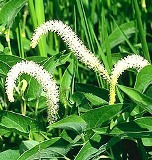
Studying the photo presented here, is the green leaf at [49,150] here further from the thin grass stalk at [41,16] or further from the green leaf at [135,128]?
the thin grass stalk at [41,16]

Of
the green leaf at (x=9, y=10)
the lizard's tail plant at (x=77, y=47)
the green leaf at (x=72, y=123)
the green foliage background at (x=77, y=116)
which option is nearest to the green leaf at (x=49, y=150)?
the green foliage background at (x=77, y=116)

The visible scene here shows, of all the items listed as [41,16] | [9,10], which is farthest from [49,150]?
[41,16]

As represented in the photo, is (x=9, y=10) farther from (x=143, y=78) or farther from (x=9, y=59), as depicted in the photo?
(x=143, y=78)

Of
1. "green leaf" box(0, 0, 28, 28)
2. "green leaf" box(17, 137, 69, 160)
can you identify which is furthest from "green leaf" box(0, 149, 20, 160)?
"green leaf" box(0, 0, 28, 28)

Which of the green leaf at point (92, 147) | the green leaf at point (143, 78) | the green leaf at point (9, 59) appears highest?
the green leaf at point (9, 59)

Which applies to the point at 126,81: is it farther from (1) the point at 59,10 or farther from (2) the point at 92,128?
(2) the point at 92,128

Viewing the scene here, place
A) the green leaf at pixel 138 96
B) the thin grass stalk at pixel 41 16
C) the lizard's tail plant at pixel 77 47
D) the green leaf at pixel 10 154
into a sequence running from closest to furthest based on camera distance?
1. the green leaf at pixel 138 96
2. the lizard's tail plant at pixel 77 47
3. the green leaf at pixel 10 154
4. the thin grass stalk at pixel 41 16

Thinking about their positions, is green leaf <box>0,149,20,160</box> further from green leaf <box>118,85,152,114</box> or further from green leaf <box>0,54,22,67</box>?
green leaf <box>118,85,152,114</box>
